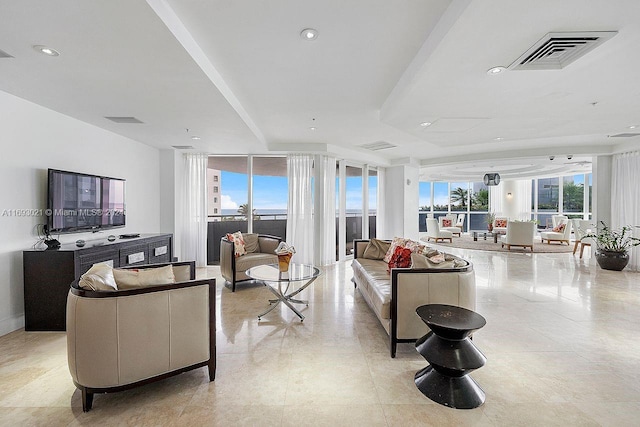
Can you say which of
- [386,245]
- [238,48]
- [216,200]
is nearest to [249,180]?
[216,200]

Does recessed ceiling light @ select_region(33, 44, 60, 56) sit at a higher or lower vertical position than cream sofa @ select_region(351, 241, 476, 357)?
higher

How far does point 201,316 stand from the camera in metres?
2.19

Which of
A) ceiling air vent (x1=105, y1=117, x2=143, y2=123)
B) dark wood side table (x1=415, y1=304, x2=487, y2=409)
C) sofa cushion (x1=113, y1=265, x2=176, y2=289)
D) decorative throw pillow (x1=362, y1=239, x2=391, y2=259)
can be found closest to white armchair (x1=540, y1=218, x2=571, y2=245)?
decorative throw pillow (x1=362, y1=239, x2=391, y2=259)

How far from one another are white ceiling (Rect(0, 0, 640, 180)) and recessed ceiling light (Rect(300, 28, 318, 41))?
A: 4cm

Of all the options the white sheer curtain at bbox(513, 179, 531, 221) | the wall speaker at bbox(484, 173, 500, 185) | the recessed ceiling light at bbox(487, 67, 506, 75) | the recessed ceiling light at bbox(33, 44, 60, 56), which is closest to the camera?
the recessed ceiling light at bbox(33, 44, 60, 56)

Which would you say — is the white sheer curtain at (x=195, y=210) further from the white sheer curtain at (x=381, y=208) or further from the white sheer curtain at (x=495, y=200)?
the white sheer curtain at (x=495, y=200)

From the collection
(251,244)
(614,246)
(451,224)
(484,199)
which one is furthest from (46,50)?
(484,199)

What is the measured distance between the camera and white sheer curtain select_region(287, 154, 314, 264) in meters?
6.46

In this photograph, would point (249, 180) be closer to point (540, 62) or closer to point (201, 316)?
point (201, 316)

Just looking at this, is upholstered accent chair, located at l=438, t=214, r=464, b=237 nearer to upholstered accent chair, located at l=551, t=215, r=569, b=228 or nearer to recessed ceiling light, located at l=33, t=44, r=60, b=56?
upholstered accent chair, located at l=551, t=215, r=569, b=228

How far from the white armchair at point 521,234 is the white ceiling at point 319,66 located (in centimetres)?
439

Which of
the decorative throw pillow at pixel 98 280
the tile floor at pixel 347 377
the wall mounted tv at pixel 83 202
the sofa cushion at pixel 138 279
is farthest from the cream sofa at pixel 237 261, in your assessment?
the decorative throw pillow at pixel 98 280

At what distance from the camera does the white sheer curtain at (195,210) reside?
6379 millimetres

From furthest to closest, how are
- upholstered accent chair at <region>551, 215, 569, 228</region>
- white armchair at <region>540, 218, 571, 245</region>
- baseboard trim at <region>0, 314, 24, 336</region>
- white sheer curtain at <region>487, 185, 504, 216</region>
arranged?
white sheer curtain at <region>487, 185, 504, 216</region> < upholstered accent chair at <region>551, 215, 569, 228</region> < white armchair at <region>540, 218, 571, 245</region> < baseboard trim at <region>0, 314, 24, 336</region>
